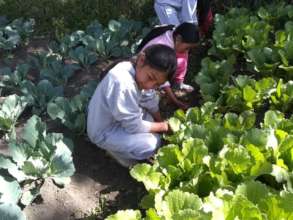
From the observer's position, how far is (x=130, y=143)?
142 inches

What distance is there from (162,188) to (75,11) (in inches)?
163

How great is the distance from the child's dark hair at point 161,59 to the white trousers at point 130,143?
0.63m

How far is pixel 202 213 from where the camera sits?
232 centimetres

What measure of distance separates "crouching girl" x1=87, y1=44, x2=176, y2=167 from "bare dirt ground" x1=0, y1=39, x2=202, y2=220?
0.15 m

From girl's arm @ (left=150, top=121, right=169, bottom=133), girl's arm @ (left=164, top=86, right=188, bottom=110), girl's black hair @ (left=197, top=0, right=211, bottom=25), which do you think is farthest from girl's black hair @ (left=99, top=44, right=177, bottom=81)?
girl's black hair @ (left=197, top=0, right=211, bottom=25)

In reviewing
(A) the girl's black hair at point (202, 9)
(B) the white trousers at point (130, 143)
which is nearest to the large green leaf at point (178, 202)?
(B) the white trousers at point (130, 143)

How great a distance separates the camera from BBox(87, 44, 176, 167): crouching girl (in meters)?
3.22

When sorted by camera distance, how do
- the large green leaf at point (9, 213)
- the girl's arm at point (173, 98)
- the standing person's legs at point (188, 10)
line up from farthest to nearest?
the standing person's legs at point (188, 10), the girl's arm at point (173, 98), the large green leaf at point (9, 213)

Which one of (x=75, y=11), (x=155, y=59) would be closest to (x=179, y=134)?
(x=155, y=59)

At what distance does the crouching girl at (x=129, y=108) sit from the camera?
3.22 metres

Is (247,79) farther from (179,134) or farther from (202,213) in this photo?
(202,213)

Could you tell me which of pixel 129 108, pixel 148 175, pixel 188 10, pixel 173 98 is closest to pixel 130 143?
pixel 129 108

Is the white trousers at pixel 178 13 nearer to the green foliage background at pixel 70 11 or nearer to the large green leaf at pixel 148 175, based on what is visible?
the green foliage background at pixel 70 11

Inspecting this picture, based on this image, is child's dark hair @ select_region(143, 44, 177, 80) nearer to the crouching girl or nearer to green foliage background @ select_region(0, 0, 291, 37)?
the crouching girl
